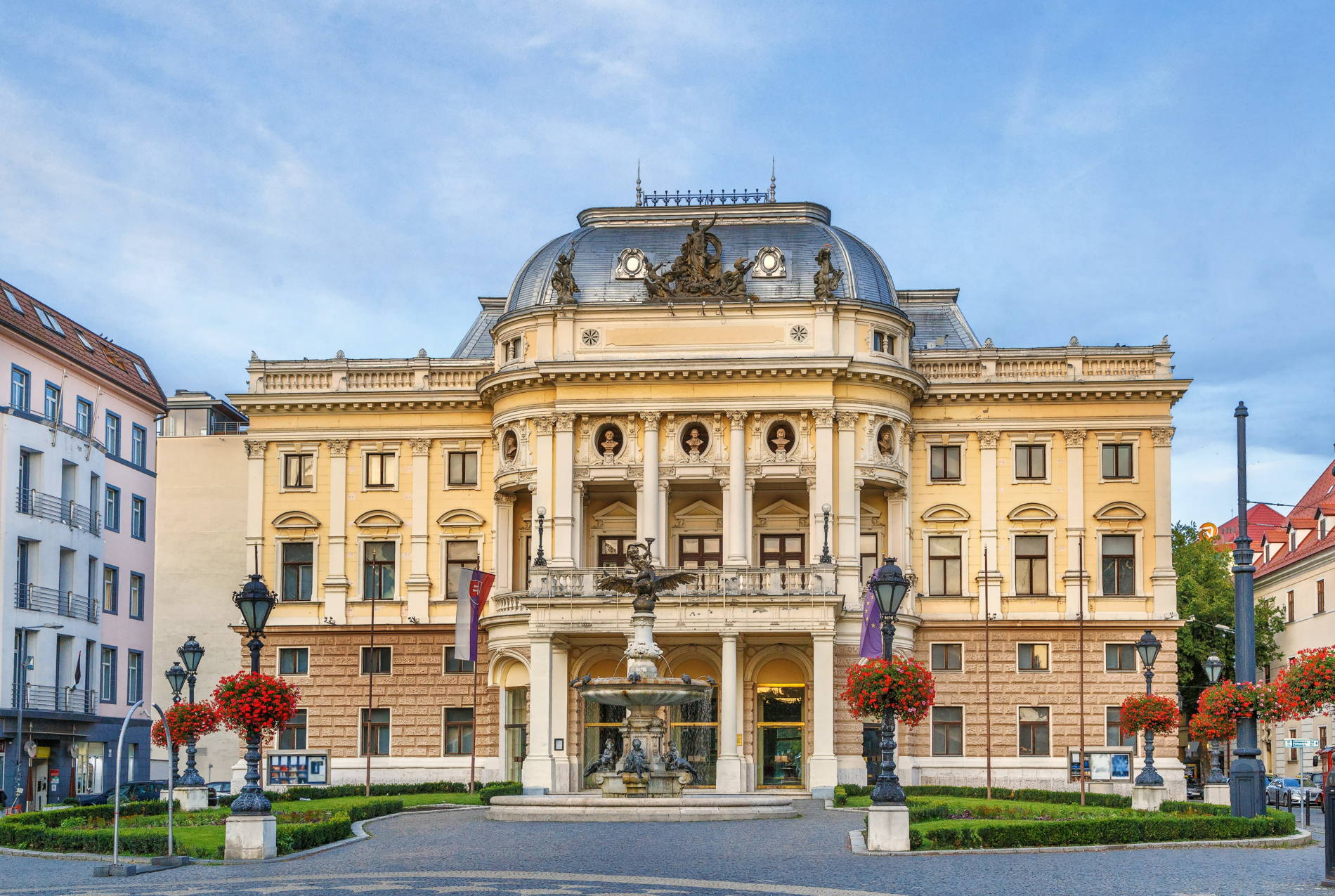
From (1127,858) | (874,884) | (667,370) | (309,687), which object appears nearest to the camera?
(874,884)

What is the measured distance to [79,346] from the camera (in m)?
71.2

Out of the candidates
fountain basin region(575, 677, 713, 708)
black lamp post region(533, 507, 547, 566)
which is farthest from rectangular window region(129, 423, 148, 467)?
fountain basin region(575, 677, 713, 708)

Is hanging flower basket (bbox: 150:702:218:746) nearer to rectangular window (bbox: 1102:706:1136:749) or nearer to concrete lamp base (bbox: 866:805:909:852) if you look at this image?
concrete lamp base (bbox: 866:805:909:852)

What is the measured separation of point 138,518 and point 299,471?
7840 mm

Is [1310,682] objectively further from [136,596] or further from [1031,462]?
[136,596]

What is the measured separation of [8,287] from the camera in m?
67.2

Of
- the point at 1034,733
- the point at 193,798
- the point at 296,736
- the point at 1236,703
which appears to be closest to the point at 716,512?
the point at 1034,733

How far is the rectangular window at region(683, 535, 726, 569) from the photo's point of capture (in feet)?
230

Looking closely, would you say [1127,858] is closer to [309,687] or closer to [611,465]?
[611,465]

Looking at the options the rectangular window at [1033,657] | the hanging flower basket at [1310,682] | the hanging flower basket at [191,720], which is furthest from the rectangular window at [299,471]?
the hanging flower basket at [1310,682]

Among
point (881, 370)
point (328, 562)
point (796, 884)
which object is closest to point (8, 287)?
point (328, 562)

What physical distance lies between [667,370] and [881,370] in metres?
7.81

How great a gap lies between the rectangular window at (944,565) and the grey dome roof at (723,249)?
9.50m

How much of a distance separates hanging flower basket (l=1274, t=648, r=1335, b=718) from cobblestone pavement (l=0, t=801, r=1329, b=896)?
296 cm
